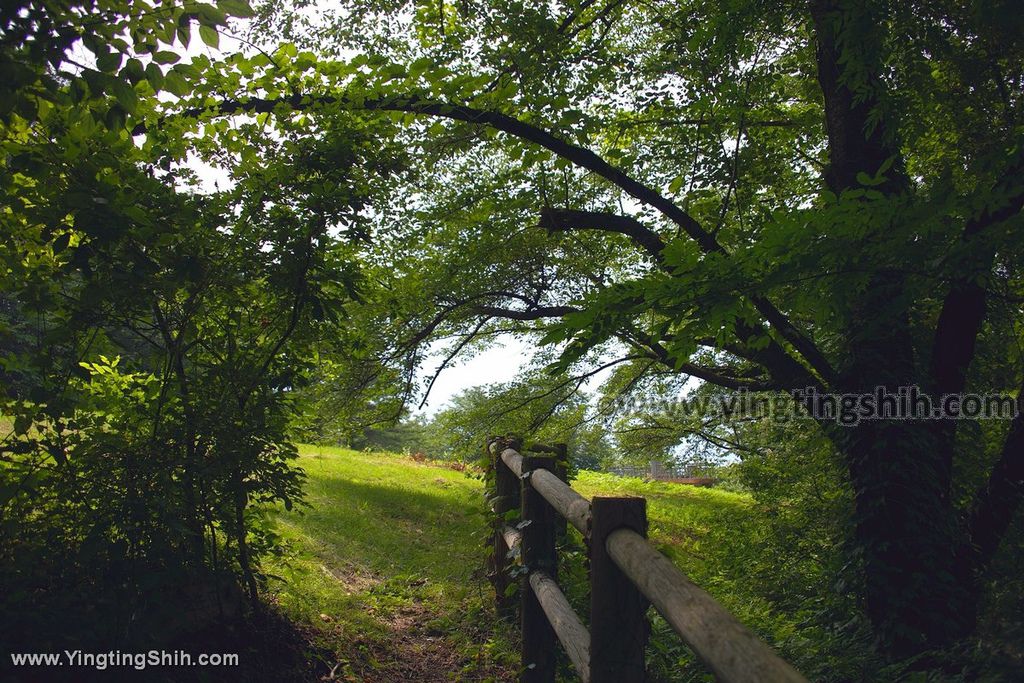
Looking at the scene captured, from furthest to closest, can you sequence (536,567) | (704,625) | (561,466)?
1. (561,466)
2. (536,567)
3. (704,625)

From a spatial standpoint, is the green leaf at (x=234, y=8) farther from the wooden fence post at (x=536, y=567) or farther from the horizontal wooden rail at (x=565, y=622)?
the wooden fence post at (x=536, y=567)

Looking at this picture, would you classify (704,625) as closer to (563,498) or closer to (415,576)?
(563,498)

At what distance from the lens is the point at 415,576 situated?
6926 mm

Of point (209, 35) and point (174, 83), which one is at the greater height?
point (209, 35)

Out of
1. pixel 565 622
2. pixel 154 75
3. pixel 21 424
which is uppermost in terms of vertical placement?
pixel 154 75

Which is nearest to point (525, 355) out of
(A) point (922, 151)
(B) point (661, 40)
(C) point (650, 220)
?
(C) point (650, 220)

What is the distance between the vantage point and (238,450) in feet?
12.0

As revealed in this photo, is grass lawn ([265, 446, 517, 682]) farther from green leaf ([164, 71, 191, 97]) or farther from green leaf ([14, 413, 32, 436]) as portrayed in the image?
green leaf ([164, 71, 191, 97])

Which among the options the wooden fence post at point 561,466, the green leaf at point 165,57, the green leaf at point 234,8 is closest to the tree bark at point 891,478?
the wooden fence post at point 561,466

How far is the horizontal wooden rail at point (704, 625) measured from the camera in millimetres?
1421

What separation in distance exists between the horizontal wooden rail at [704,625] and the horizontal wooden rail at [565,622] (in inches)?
27.2

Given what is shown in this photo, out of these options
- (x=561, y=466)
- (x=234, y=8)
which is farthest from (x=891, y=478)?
(x=234, y=8)

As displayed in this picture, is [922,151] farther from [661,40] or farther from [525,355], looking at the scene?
[525,355]

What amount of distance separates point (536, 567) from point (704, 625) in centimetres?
245
